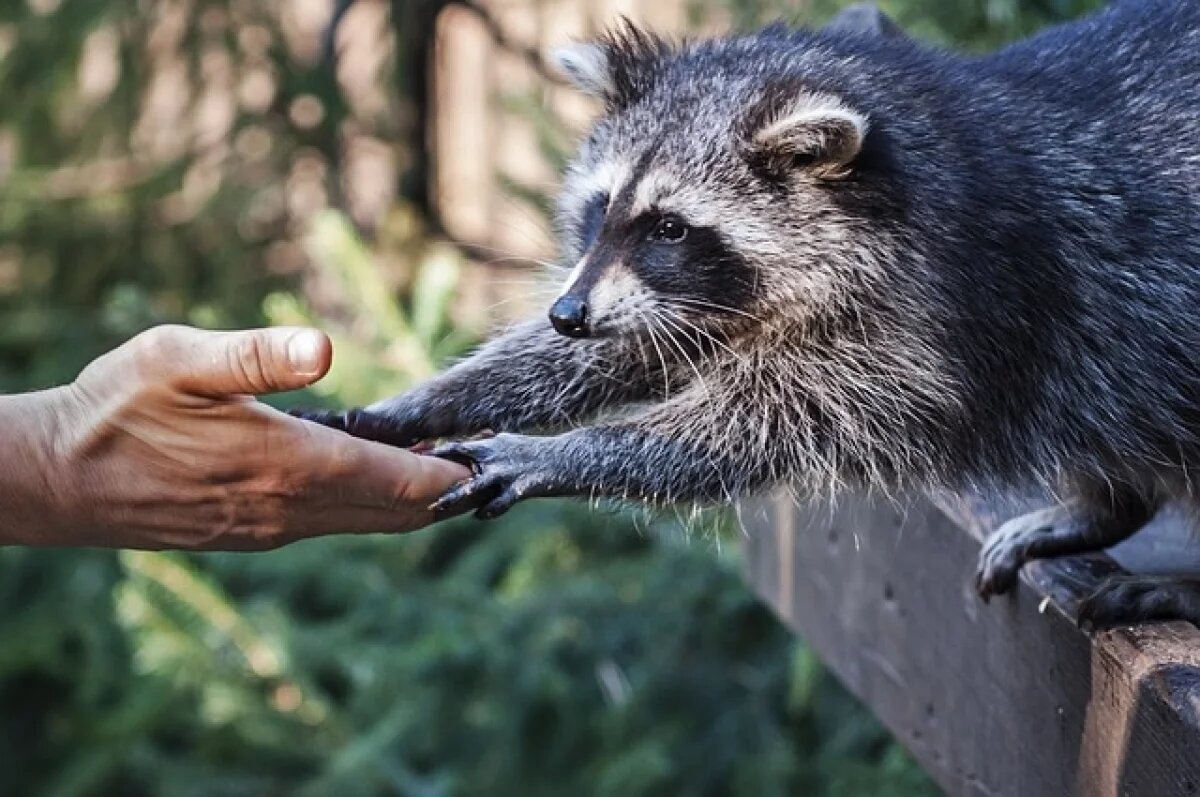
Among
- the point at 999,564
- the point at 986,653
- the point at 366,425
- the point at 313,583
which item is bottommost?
the point at 313,583

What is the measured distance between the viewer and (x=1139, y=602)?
2.18m

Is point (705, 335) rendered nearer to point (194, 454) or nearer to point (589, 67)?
point (589, 67)

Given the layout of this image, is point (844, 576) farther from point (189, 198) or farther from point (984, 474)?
point (189, 198)

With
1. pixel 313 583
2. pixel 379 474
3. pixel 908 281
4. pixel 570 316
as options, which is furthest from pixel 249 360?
pixel 313 583

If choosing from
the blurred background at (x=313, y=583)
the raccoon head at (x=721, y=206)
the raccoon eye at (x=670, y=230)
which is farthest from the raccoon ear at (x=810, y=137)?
the blurred background at (x=313, y=583)

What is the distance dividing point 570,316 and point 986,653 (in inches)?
30.0

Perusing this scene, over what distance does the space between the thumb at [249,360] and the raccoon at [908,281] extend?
0.61m

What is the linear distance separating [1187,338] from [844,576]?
0.77m

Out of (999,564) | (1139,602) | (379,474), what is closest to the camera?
(379,474)

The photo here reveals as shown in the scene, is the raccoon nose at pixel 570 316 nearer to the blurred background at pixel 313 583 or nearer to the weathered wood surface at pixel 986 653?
the blurred background at pixel 313 583

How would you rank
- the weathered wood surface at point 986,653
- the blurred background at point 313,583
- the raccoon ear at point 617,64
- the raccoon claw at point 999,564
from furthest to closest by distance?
the blurred background at point 313,583
the raccoon ear at point 617,64
the raccoon claw at point 999,564
the weathered wood surface at point 986,653

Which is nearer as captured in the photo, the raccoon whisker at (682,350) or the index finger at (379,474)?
the index finger at (379,474)

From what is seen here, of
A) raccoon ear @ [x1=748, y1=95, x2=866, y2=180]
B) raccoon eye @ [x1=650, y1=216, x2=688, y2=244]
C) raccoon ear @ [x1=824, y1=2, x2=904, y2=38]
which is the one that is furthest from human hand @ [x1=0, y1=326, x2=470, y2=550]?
raccoon ear @ [x1=824, y1=2, x2=904, y2=38]

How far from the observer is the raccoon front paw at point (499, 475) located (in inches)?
86.4
